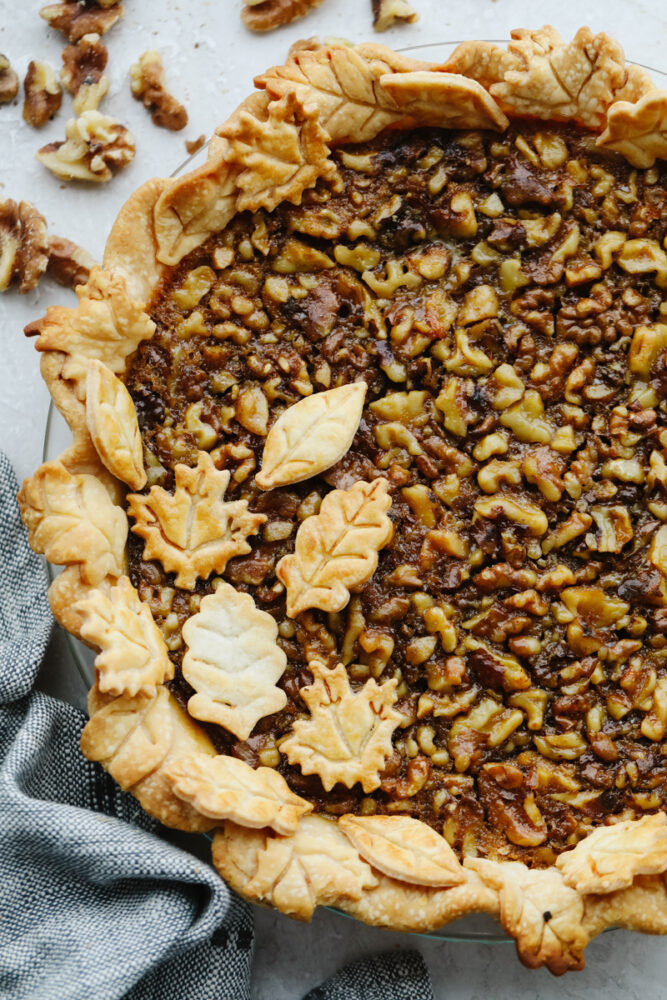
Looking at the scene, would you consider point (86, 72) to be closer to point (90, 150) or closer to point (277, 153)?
point (90, 150)

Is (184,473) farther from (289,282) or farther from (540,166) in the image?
(540,166)

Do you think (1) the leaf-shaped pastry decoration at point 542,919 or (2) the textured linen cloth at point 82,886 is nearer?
(1) the leaf-shaped pastry decoration at point 542,919

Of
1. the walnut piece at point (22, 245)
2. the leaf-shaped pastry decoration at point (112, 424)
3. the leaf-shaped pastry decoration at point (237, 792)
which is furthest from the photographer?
the walnut piece at point (22, 245)

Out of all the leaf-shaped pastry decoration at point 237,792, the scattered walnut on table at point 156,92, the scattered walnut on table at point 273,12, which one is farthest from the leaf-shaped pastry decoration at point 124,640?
the scattered walnut on table at point 273,12

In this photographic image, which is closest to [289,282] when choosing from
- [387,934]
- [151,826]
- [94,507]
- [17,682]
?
[94,507]

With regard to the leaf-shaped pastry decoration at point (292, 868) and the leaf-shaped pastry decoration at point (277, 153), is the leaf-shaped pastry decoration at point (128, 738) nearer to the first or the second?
the leaf-shaped pastry decoration at point (292, 868)

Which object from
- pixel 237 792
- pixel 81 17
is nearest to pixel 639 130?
pixel 81 17
